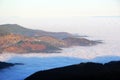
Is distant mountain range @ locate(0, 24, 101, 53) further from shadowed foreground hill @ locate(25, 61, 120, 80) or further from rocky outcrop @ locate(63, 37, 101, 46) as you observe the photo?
shadowed foreground hill @ locate(25, 61, 120, 80)

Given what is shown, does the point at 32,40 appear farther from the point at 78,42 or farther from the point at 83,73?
the point at 83,73

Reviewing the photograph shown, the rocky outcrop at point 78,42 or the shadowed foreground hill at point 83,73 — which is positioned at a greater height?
the rocky outcrop at point 78,42

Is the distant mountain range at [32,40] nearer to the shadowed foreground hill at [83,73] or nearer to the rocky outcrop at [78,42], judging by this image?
the rocky outcrop at [78,42]

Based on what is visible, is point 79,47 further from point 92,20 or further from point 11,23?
point 11,23

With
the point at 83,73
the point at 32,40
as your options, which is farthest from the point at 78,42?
the point at 32,40

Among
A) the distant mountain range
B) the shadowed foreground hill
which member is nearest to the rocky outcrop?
the distant mountain range

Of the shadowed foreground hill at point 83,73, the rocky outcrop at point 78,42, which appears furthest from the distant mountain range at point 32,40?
the shadowed foreground hill at point 83,73

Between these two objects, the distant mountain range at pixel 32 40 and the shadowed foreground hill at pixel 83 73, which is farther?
the distant mountain range at pixel 32 40
